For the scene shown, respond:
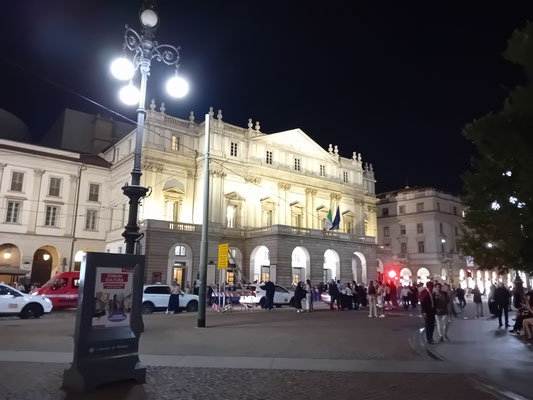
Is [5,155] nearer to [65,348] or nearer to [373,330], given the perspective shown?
[65,348]

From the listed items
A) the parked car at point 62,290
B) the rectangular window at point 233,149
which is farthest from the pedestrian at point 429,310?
the rectangular window at point 233,149

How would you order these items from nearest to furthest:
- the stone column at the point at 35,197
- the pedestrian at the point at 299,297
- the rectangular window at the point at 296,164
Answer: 1. the pedestrian at the point at 299,297
2. the stone column at the point at 35,197
3. the rectangular window at the point at 296,164

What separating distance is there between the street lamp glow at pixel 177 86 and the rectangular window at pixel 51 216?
35644 mm

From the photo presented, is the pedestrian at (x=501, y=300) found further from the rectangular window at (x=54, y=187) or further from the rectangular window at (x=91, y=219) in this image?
the rectangular window at (x=54, y=187)

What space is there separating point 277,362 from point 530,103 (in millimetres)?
7300

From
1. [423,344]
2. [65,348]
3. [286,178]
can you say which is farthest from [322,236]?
[65,348]

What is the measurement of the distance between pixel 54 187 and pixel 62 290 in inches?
897

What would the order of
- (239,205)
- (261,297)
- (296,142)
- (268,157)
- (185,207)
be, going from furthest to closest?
1. (296,142)
2. (268,157)
3. (239,205)
4. (185,207)
5. (261,297)

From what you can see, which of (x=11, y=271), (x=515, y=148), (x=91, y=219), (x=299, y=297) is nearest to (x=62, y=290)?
(x=299, y=297)

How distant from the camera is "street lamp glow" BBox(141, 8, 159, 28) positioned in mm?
12900

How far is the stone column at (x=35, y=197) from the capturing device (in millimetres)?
42438

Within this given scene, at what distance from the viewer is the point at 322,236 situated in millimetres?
47188

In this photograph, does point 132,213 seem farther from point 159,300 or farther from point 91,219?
point 91,219

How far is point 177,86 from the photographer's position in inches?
538
